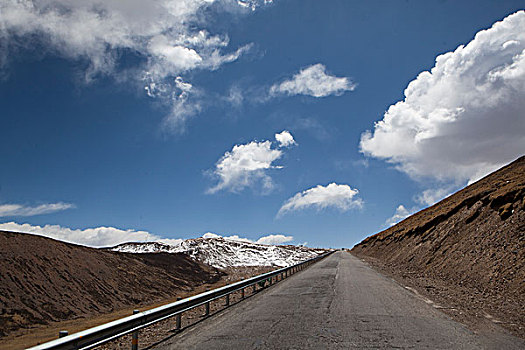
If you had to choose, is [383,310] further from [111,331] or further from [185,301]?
[111,331]

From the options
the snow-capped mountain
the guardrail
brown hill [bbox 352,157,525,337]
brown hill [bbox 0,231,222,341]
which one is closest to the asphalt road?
the guardrail

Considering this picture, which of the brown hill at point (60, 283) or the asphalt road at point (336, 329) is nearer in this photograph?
the asphalt road at point (336, 329)

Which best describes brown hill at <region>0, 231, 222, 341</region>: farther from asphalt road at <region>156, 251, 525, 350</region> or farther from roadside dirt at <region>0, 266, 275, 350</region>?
→ asphalt road at <region>156, 251, 525, 350</region>

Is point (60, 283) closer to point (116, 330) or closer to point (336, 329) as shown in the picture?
point (116, 330)

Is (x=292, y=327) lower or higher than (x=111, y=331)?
lower

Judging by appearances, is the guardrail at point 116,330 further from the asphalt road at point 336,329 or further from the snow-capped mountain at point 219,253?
the snow-capped mountain at point 219,253

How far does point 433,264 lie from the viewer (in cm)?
2166

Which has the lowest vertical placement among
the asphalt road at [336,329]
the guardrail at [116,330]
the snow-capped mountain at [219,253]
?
the asphalt road at [336,329]

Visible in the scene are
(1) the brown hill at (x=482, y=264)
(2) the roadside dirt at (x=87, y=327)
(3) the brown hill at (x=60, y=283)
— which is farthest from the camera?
(3) the brown hill at (x=60, y=283)

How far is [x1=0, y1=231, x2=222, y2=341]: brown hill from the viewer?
52.0 ft

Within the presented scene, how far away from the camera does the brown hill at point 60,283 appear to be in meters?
15.9

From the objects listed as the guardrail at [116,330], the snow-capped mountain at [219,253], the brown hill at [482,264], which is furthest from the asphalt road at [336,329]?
the snow-capped mountain at [219,253]

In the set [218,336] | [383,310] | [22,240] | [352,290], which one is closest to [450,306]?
[383,310]

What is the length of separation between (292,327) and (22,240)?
21.1 m
